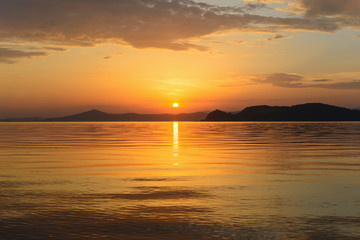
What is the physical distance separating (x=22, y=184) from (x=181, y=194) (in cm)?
756

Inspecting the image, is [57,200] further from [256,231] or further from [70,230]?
[256,231]

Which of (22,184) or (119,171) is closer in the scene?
(22,184)

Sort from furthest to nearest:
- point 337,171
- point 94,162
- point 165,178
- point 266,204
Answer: point 94,162 < point 337,171 < point 165,178 < point 266,204

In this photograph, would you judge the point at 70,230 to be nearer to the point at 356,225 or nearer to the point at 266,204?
the point at 266,204

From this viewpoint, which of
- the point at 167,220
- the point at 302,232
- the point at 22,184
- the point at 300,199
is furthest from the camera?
the point at 22,184

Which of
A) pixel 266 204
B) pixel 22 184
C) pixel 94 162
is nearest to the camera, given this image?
pixel 266 204

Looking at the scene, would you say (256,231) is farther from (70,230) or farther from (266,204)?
(70,230)

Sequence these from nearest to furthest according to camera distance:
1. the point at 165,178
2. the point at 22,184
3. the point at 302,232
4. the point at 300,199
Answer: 1. the point at 302,232
2. the point at 300,199
3. the point at 22,184
4. the point at 165,178

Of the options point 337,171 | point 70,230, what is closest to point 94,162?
point 337,171

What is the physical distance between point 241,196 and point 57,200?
275 inches

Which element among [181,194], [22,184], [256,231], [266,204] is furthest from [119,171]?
[256,231]

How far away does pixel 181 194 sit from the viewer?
56.0 feet

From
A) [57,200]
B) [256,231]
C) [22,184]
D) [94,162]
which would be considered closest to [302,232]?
[256,231]

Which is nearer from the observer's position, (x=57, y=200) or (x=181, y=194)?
(x=57, y=200)
